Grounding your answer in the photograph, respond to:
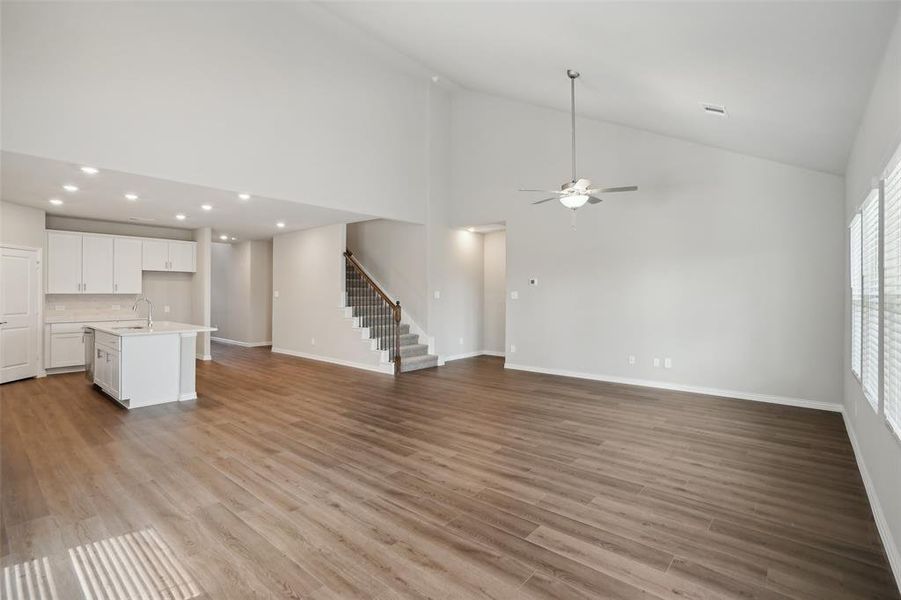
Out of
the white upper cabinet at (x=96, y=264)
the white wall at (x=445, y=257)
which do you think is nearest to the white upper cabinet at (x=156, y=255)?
the white upper cabinet at (x=96, y=264)

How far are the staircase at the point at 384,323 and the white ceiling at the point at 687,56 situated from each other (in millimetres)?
4153

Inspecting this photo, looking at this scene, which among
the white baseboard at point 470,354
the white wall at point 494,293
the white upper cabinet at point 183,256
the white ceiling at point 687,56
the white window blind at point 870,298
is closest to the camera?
the white ceiling at point 687,56

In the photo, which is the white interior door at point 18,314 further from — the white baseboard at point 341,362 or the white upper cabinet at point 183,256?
the white baseboard at point 341,362

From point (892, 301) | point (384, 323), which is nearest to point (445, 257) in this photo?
point (384, 323)

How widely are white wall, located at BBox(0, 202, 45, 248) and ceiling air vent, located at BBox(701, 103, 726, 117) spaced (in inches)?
367

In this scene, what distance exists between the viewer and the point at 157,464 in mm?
3688

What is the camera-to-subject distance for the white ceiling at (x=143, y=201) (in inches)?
194

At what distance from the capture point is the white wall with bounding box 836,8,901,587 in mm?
2262

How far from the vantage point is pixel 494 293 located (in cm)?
996

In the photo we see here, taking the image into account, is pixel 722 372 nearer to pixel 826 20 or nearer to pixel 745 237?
pixel 745 237

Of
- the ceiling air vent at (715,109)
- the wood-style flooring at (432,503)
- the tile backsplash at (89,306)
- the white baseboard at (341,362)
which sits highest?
the ceiling air vent at (715,109)

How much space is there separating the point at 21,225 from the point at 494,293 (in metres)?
8.27

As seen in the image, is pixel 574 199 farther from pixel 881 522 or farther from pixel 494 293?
pixel 494 293

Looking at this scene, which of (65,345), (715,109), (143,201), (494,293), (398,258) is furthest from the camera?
(494,293)
